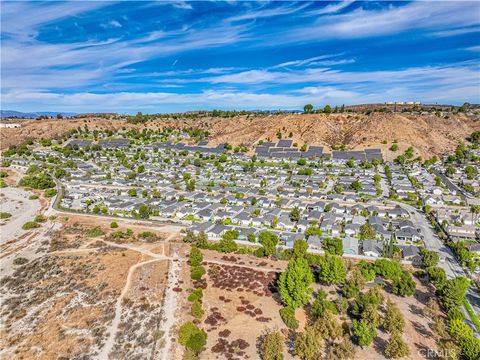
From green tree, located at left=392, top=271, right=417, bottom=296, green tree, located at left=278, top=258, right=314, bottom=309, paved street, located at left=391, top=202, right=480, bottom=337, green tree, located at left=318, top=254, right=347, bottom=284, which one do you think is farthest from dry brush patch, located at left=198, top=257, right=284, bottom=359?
paved street, located at left=391, top=202, right=480, bottom=337

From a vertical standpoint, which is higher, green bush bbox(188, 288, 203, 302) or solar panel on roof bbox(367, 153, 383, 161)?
solar panel on roof bbox(367, 153, 383, 161)

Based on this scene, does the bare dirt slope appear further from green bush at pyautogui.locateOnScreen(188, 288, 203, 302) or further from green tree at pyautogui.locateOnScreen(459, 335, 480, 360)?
green bush at pyautogui.locateOnScreen(188, 288, 203, 302)

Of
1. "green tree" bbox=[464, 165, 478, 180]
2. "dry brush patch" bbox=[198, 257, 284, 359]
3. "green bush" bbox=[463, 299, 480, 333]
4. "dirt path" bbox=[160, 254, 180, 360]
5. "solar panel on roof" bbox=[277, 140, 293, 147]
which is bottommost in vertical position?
"green bush" bbox=[463, 299, 480, 333]

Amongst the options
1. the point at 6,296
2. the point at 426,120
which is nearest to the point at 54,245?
the point at 6,296

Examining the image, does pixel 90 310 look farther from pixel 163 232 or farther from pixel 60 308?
pixel 163 232

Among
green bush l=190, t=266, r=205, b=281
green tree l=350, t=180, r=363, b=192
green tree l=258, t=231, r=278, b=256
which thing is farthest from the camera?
green tree l=350, t=180, r=363, b=192

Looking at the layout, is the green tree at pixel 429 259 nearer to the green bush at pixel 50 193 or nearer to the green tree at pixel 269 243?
the green tree at pixel 269 243

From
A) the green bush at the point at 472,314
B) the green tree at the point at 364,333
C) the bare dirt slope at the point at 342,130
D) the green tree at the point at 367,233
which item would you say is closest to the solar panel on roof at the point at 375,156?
the bare dirt slope at the point at 342,130
